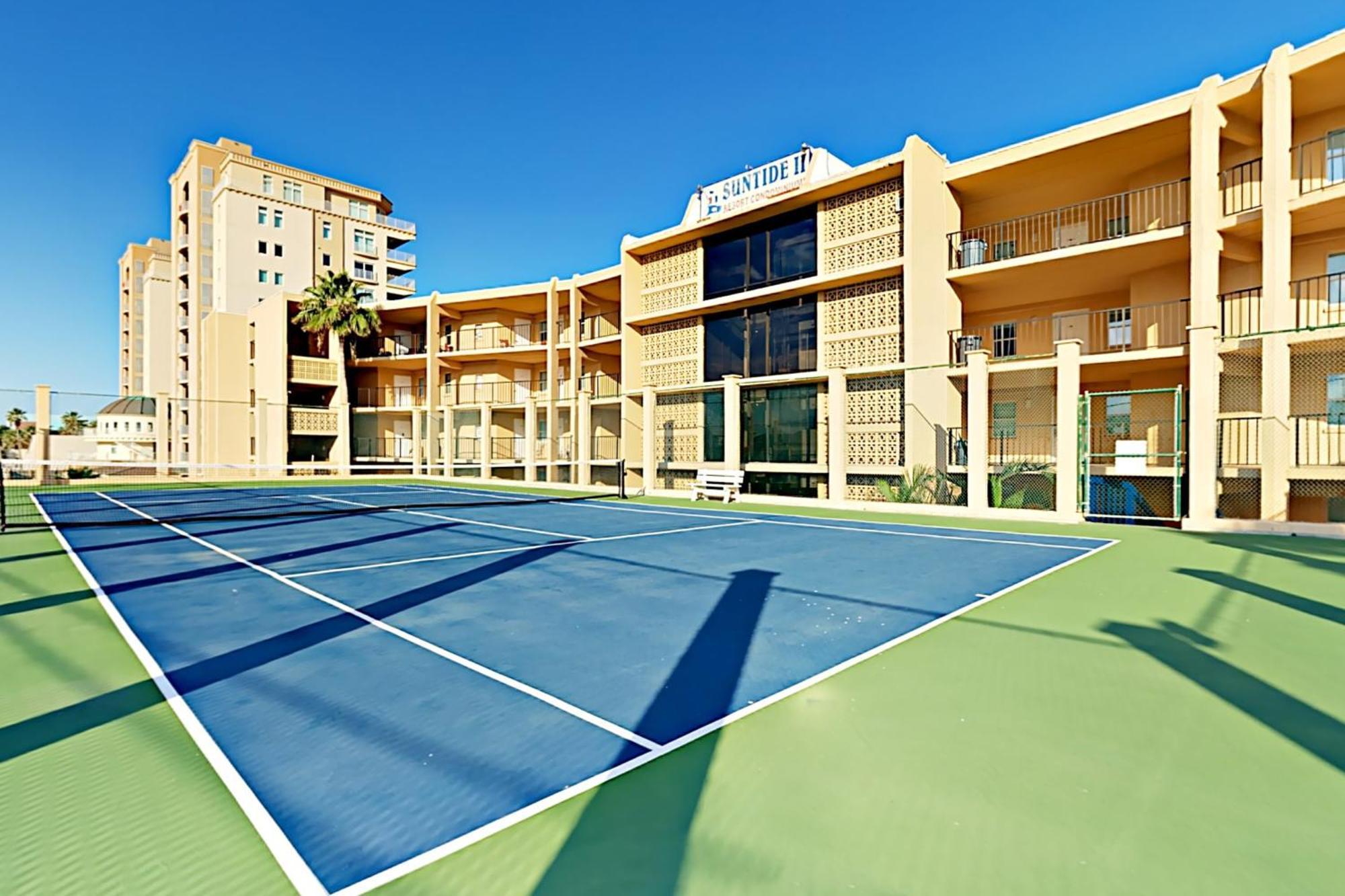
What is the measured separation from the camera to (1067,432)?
1495 cm

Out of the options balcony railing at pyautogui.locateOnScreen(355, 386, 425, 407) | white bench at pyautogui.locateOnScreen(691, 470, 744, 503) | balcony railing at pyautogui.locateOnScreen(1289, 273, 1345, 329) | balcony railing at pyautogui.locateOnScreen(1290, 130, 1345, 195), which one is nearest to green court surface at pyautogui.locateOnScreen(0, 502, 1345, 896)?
white bench at pyautogui.locateOnScreen(691, 470, 744, 503)

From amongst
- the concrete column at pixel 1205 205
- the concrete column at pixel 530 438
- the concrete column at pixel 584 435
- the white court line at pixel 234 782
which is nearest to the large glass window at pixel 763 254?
the concrete column at pixel 584 435

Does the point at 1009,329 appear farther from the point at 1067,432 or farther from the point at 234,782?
the point at 234,782

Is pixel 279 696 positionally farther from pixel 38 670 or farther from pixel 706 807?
pixel 706 807

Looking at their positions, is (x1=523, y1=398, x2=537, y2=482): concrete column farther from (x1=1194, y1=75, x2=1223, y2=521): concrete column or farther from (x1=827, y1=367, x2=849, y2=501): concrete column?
(x1=1194, y1=75, x2=1223, y2=521): concrete column

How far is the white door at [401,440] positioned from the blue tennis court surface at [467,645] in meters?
28.5

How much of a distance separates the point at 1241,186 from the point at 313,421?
43652 mm

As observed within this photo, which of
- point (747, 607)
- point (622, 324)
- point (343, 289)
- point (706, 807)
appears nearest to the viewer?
point (706, 807)

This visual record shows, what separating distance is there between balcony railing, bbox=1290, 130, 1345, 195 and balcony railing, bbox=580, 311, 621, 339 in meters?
26.1

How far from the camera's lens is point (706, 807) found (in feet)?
9.27

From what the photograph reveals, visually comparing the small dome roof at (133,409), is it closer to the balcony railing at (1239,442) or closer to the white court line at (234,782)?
the white court line at (234,782)

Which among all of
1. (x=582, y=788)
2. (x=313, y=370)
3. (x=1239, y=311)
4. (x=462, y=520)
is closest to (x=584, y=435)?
(x=462, y=520)

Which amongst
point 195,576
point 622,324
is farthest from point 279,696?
point 622,324

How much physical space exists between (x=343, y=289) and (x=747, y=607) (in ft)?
132
